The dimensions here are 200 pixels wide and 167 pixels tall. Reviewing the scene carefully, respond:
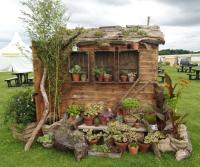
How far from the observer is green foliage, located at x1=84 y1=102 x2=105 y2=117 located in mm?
7190

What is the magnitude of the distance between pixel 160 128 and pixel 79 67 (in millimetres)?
2595

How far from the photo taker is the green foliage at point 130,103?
7020mm

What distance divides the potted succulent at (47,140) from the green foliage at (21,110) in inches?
42.0

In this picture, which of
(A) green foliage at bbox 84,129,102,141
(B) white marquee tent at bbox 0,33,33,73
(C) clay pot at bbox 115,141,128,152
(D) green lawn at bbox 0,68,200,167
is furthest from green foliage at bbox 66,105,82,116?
(B) white marquee tent at bbox 0,33,33,73

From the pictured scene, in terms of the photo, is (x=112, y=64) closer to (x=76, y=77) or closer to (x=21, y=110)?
(x=76, y=77)

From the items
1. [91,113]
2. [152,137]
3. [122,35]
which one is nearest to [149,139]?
[152,137]

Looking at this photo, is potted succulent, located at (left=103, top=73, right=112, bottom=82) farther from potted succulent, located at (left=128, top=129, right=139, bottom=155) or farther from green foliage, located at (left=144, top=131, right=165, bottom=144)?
green foliage, located at (left=144, top=131, right=165, bottom=144)

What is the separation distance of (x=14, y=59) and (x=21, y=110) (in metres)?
21.8

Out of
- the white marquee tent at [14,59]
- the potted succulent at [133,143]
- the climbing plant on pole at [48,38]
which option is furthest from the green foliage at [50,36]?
the white marquee tent at [14,59]

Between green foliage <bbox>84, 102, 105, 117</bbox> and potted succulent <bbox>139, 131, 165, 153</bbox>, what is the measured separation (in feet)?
4.77

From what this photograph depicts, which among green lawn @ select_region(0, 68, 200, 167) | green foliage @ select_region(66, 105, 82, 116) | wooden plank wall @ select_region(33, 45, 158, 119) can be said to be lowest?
green lawn @ select_region(0, 68, 200, 167)

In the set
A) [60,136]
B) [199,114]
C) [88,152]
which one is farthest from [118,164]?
[199,114]

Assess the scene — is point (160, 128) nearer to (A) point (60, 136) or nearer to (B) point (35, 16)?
(A) point (60, 136)

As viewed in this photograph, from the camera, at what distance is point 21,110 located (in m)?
7.67
